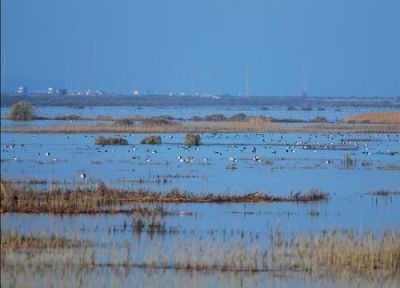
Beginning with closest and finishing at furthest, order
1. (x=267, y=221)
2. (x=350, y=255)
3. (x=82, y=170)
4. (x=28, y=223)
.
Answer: (x=350, y=255)
(x=28, y=223)
(x=267, y=221)
(x=82, y=170)

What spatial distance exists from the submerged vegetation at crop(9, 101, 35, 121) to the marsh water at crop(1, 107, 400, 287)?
16559 mm

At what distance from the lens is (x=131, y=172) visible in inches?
1393

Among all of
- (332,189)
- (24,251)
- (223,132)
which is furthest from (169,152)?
(24,251)

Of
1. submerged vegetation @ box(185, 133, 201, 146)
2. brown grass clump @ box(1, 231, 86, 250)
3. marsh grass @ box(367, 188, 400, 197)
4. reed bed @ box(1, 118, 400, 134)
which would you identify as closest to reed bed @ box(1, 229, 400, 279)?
brown grass clump @ box(1, 231, 86, 250)

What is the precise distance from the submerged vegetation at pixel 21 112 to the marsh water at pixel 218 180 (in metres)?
16.6

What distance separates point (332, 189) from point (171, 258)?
44.0 feet

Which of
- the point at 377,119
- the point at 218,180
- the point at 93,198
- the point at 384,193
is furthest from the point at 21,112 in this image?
the point at 93,198

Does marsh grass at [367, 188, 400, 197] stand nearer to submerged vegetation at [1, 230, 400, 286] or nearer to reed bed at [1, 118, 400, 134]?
submerged vegetation at [1, 230, 400, 286]

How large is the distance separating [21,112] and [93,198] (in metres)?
49.2

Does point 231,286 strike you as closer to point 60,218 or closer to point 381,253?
point 381,253

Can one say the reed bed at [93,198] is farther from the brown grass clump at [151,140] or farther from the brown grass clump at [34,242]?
the brown grass clump at [151,140]

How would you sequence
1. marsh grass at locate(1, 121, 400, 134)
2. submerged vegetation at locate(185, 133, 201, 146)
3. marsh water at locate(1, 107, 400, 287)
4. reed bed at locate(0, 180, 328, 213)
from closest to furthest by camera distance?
marsh water at locate(1, 107, 400, 287) < reed bed at locate(0, 180, 328, 213) < submerged vegetation at locate(185, 133, 201, 146) < marsh grass at locate(1, 121, 400, 134)

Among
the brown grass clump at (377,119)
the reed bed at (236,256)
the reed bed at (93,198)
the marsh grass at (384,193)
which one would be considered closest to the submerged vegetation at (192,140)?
the marsh grass at (384,193)

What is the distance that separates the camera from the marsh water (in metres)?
21.2
